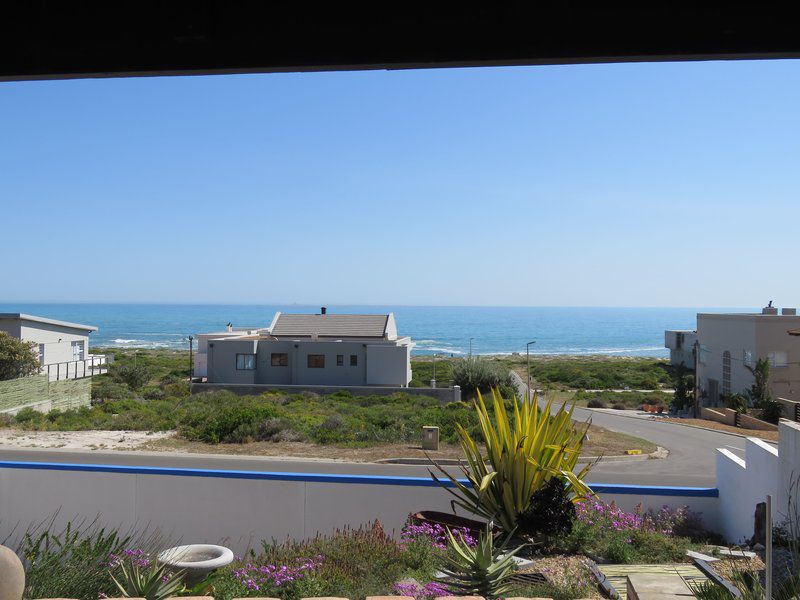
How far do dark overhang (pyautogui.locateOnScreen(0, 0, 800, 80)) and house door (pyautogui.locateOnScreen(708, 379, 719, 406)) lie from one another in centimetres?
3957

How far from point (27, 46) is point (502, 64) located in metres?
1.45

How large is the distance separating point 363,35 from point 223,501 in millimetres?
6839

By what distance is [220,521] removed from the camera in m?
7.82

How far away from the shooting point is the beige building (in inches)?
1330

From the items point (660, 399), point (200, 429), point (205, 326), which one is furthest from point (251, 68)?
point (205, 326)

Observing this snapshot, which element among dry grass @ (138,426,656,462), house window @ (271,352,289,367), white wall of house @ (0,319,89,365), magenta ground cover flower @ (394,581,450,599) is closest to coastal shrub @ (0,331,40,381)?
white wall of house @ (0,319,89,365)

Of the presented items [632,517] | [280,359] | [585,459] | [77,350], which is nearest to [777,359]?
[585,459]

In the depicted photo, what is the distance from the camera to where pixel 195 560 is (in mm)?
5758

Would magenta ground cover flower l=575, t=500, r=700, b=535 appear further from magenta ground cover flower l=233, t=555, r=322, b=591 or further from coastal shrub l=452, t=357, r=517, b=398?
coastal shrub l=452, t=357, r=517, b=398

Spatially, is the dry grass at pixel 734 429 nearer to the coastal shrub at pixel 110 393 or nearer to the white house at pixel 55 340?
the coastal shrub at pixel 110 393

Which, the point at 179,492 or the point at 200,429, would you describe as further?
the point at 200,429

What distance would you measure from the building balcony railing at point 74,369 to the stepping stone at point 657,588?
37563 mm

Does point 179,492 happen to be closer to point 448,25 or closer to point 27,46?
point 27,46

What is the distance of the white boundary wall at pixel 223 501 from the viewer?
25.4 feet
